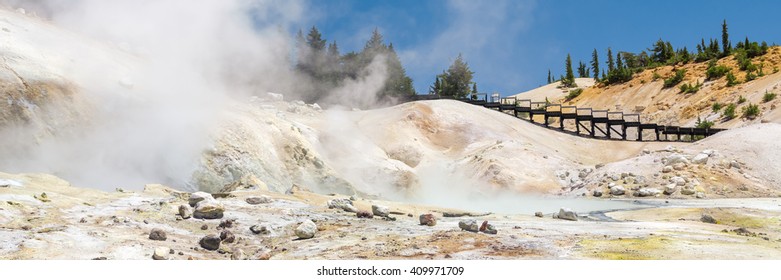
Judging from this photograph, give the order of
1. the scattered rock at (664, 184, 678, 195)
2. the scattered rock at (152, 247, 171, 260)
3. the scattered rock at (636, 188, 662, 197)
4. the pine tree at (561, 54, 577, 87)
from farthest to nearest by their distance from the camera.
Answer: the pine tree at (561, 54, 577, 87)
the scattered rock at (636, 188, 662, 197)
the scattered rock at (664, 184, 678, 195)
the scattered rock at (152, 247, 171, 260)

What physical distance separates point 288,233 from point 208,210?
216cm

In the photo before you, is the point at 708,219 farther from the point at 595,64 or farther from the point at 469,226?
the point at 595,64

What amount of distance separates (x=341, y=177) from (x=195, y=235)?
56.5 feet

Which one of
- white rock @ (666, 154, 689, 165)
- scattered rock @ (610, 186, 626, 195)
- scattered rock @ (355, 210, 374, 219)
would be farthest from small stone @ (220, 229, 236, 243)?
white rock @ (666, 154, 689, 165)

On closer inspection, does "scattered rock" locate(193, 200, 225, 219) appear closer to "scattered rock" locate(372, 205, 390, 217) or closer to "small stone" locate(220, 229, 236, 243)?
"small stone" locate(220, 229, 236, 243)

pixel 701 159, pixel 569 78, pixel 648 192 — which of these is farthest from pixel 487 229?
pixel 569 78

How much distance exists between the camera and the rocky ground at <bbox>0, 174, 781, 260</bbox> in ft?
39.1

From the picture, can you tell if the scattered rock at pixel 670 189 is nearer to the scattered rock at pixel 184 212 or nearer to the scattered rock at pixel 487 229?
the scattered rock at pixel 487 229

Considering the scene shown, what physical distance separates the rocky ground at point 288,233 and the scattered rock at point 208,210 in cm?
2

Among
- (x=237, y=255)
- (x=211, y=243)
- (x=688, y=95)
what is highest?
(x=688, y=95)

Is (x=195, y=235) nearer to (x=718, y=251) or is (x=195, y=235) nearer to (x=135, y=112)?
(x=718, y=251)

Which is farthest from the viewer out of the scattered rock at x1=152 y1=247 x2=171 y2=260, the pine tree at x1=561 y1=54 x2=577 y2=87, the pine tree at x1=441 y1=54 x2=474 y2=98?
the pine tree at x1=561 y1=54 x2=577 y2=87

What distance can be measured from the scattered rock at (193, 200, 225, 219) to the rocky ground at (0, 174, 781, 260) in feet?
0.08

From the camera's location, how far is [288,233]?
47.7ft
